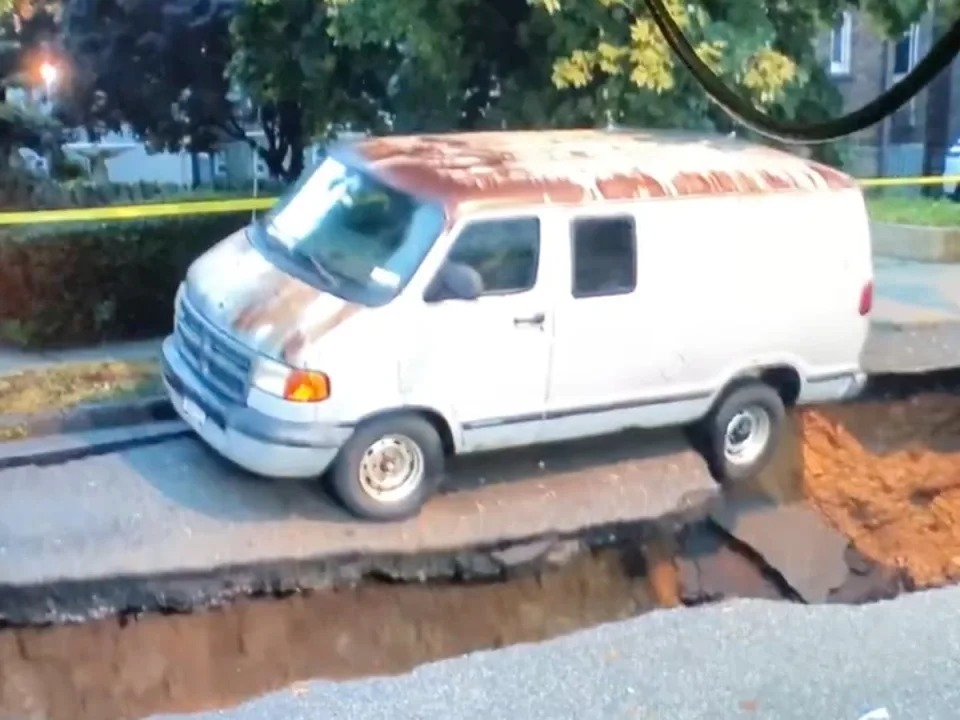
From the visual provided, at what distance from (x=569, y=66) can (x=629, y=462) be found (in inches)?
103

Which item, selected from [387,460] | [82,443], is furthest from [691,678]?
[82,443]

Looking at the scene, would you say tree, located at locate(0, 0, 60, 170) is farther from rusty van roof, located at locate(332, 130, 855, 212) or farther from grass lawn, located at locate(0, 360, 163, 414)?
rusty van roof, located at locate(332, 130, 855, 212)

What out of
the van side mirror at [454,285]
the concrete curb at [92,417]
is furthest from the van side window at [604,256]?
the concrete curb at [92,417]

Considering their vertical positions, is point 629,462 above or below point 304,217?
below

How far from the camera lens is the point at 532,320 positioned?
23.9 feet

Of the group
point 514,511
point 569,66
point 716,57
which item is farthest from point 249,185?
point 514,511

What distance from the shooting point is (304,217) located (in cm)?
774

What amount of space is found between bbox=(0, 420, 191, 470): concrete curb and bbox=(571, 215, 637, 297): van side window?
2.50m

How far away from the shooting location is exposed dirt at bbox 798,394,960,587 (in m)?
9.52

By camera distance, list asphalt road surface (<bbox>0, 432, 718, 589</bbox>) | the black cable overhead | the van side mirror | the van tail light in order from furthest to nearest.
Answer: the van tail light, the van side mirror, asphalt road surface (<bbox>0, 432, 718, 589</bbox>), the black cable overhead

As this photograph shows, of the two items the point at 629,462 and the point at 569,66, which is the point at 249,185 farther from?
the point at 629,462

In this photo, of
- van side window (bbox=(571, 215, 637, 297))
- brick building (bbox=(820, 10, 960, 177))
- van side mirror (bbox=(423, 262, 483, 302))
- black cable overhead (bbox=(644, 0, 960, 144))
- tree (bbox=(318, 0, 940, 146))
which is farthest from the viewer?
brick building (bbox=(820, 10, 960, 177))

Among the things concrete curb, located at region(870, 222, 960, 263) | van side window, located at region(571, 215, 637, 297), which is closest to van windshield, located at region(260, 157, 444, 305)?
van side window, located at region(571, 215, 637, 297)

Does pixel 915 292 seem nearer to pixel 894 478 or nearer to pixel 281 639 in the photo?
pixel 894 478
